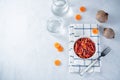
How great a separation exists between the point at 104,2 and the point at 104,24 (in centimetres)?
8

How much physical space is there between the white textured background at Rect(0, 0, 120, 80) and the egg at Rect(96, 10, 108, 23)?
23 millimetres

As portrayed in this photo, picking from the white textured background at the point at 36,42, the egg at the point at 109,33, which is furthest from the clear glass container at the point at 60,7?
the egg at the point at 109,33

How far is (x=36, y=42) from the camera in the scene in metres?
1.20

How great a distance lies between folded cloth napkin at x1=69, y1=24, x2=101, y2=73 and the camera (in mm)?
1180

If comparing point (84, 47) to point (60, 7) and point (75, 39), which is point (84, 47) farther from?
point (60, 7)

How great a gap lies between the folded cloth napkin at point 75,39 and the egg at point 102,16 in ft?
0.09

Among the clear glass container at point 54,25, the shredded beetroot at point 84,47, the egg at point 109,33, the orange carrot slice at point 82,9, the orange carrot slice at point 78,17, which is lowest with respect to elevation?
the shredded beetroot at point 84,47

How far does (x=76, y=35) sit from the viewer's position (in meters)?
1.20

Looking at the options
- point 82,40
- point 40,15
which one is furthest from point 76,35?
point 40,15

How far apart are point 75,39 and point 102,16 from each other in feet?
0.39

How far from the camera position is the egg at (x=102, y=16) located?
3.86 feet

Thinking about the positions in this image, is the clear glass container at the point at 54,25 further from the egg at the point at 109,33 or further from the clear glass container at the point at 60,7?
the egg at the point at 109,33

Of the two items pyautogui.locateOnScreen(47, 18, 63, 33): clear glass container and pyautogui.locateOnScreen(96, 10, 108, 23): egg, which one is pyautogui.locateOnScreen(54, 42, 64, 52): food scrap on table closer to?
pyautogui.locateOnScreen(47, 18, 63, 33): clear glass container

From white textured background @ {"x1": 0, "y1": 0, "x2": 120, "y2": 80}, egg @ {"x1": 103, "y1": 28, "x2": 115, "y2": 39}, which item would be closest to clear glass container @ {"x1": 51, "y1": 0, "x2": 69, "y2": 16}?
white textured background @ {"x1": 0, "y1": 0, "x2": 120, "y2": 80}
